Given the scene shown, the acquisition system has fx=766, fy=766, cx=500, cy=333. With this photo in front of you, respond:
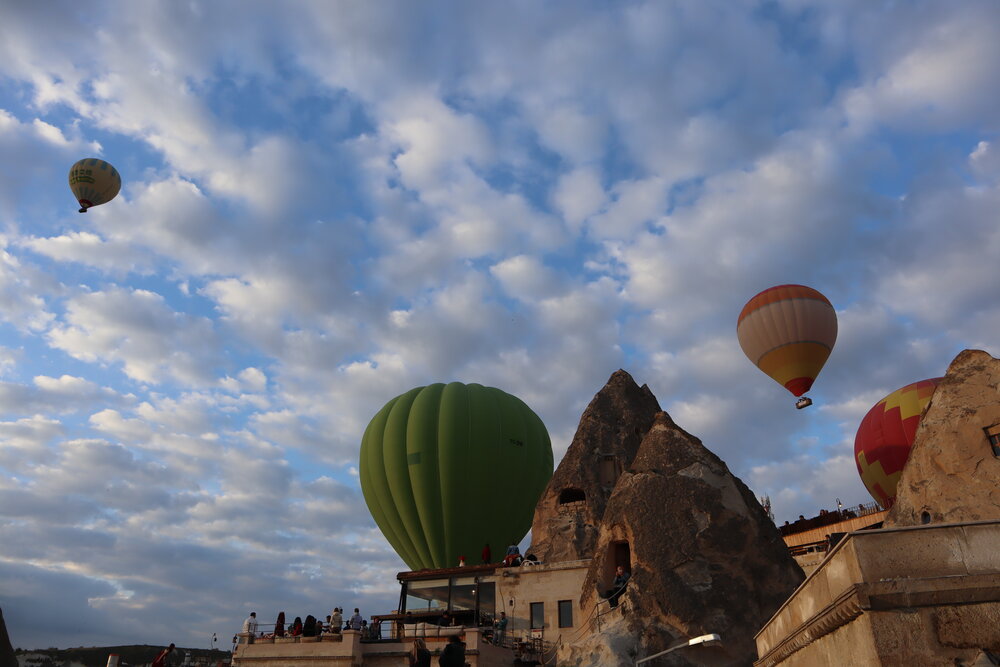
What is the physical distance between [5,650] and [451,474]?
24.8 metres

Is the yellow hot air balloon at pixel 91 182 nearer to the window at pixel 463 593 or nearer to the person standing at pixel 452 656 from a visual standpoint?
the window at pixel 463 593

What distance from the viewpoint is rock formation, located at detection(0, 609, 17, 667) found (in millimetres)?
39500

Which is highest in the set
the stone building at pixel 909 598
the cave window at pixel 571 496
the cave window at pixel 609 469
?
the cave window at pixel 609 469

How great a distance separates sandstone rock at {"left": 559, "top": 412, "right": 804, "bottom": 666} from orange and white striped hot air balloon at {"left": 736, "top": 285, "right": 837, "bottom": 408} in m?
7.54

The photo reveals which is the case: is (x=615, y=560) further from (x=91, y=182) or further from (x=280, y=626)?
(x=91, y=182)

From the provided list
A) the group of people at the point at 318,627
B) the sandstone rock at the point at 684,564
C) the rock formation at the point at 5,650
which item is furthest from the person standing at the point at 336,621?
the rock formation at the point at 5,650

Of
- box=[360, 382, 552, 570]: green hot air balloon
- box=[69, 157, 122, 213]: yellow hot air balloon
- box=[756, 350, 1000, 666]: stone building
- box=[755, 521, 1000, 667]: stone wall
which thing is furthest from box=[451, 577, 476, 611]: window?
box=[69, 157, 122, 213]: yellow hot air balloon

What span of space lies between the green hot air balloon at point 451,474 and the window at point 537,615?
911cm

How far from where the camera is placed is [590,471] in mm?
40375

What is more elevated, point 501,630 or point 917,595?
point 501,630

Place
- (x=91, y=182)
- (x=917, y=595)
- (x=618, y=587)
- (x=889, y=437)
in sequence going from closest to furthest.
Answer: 1. (x=917, y=595)
2. (x=618, y=587)
3. (x=889, y=437)
4. (x=91, y=182)

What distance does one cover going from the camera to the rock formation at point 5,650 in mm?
39500

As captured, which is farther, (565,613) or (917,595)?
(565,613)

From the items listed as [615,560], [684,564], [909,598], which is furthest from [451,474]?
[909,598]
